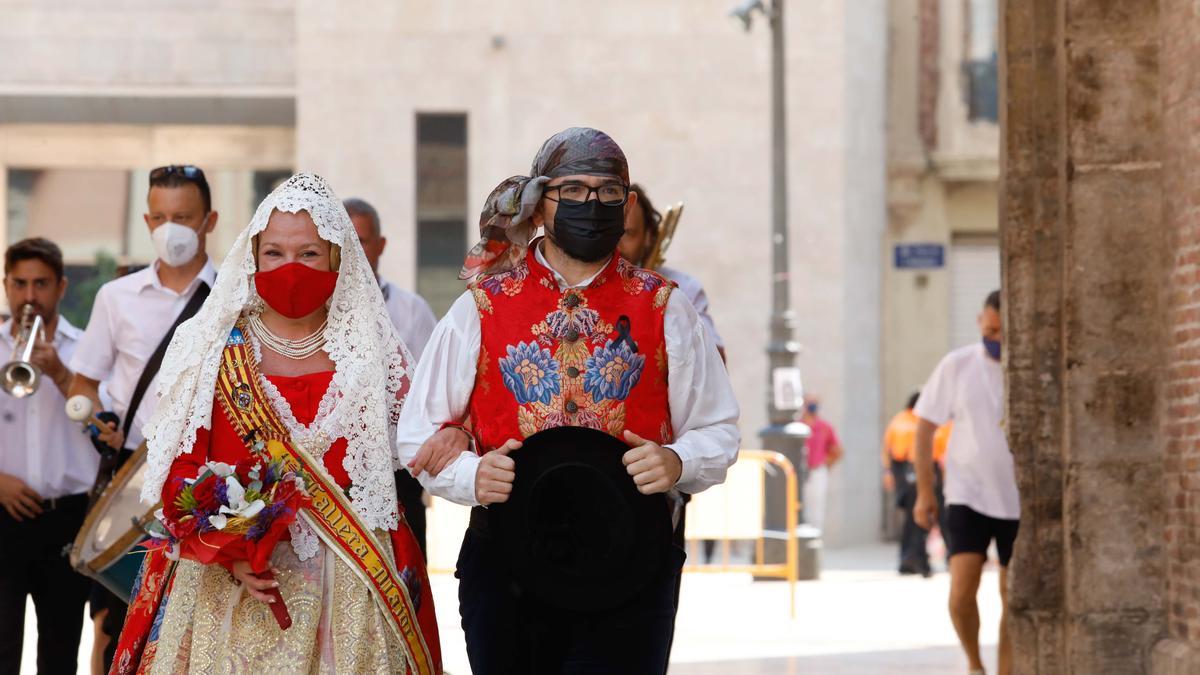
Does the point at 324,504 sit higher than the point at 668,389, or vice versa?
the point at 668,389

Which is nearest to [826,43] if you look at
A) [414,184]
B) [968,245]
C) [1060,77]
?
[968,245]

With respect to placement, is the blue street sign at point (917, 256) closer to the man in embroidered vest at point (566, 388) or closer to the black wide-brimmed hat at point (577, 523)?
the man in embroidered vest at point (566, 388)

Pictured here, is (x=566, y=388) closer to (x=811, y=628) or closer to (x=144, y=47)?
(x=811, y=628)

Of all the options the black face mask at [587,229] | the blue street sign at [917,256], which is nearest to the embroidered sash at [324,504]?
the black face mask at [587,229]

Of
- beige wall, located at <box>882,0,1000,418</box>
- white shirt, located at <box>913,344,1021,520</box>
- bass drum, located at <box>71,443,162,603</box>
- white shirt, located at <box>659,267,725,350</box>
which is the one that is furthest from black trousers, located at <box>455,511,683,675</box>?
beige wall, located at <box>882,0,1000,418</box>

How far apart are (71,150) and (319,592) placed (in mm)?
23965

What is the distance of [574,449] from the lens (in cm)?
522

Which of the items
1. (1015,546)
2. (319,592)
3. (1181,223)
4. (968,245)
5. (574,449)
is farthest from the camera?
(968,245)

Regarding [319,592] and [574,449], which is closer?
[574,449]

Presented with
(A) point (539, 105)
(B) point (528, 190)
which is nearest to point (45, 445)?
(B) point (528, 190)

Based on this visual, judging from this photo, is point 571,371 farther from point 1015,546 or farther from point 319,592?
point 1015,546

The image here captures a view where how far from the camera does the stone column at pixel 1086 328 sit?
28.5ft

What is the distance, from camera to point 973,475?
10.6m

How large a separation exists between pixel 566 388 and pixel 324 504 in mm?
887
